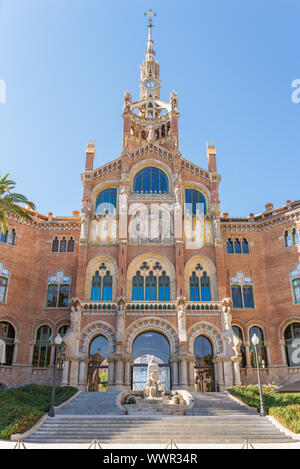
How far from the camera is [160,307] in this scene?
3459 cm

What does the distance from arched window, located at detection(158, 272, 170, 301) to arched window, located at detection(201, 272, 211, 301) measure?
313 cm

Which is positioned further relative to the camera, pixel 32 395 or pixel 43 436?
pixel 32 395

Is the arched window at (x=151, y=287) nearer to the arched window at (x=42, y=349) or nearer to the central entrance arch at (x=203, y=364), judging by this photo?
the central entrance arch at (x=203, y=364)

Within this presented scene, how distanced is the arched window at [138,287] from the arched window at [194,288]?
177 inches

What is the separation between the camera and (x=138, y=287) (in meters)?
36.4

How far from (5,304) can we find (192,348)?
659 inches

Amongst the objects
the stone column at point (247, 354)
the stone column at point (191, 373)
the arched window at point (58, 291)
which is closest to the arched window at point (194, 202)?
the stone column at point (247, 354)

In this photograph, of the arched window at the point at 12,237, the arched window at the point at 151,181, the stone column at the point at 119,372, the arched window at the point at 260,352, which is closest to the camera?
the stone column at the point at 119,372

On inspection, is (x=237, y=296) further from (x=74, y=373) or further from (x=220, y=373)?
(x=74, y=373)

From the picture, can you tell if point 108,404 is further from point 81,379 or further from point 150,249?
point 150,249

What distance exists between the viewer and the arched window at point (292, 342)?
3459cm

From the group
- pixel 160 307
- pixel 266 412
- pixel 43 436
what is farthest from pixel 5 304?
pixel 266 412

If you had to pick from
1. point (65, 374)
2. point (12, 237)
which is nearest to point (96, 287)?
point (65, 374)

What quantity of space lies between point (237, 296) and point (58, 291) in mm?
16988
